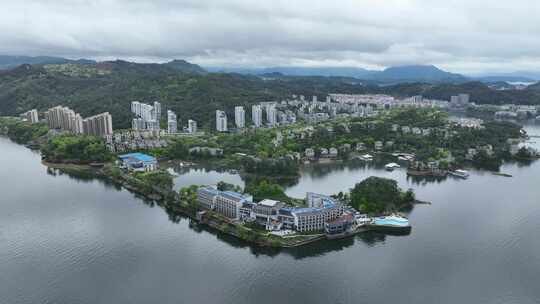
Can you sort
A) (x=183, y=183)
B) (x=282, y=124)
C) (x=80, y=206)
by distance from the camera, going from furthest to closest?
(x=282, y=124) < (x=183, y=183) < (x=80, y=206)

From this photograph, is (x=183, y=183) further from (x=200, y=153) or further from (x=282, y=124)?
(x=282, y=124)

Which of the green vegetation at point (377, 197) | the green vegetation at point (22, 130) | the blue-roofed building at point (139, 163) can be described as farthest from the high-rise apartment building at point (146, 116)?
the green vegetation at point (377, 197)

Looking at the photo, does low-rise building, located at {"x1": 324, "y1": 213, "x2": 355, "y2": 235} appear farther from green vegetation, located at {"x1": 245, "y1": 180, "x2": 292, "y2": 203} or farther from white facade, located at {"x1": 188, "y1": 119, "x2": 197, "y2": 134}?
white facade, located at {"x1": 188, "y1": 119, "x2": 197, "y2": 134}

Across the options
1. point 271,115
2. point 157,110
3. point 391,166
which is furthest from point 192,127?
point 391,166

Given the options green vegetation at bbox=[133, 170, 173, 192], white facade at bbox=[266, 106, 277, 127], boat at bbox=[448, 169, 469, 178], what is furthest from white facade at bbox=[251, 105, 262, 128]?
green vegetation at bbox=[133, 170, 173, 192]

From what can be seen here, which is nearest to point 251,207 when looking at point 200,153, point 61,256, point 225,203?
point 225,203

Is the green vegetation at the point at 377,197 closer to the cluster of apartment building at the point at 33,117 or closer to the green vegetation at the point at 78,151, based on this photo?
the green vegetation at the point at 78,151

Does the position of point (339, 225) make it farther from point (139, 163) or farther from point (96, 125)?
point (96, 125)
